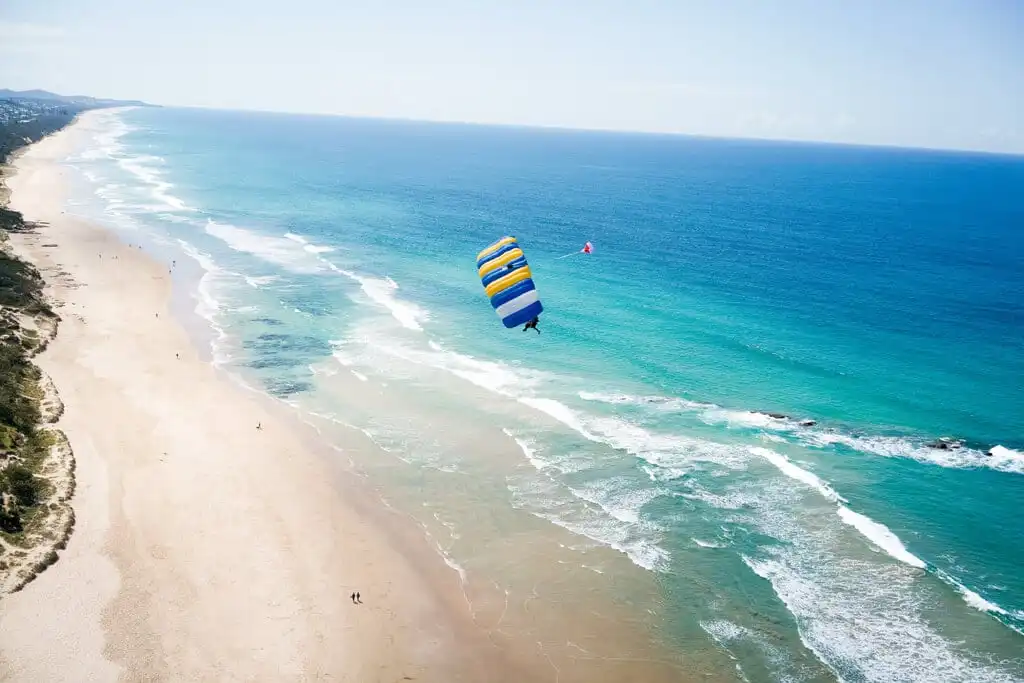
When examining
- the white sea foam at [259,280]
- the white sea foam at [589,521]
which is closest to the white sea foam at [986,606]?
the white sea foam at [589,521]

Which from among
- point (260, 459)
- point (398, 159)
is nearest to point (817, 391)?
point (260, 459)

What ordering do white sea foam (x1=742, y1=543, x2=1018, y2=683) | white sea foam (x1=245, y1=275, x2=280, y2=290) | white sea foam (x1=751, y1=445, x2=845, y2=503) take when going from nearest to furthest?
1. white sea foam (x1=742, y1=543, x2=1018, y2=683)
2. white sea foam (x1=751, y1=445, x2=845, y2=503)
3. white sea foam (x1=245, y1=275, x2=280, y2=290)

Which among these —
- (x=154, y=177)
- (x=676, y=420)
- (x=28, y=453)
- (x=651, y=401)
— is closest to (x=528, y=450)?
(x=676, y=420)

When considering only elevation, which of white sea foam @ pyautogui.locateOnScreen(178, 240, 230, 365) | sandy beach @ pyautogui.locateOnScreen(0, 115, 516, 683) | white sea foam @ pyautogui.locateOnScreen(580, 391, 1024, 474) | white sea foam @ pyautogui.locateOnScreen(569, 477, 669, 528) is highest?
white sea foam @ pyautogui.locateOnScreen(178, 240, 230, 365)

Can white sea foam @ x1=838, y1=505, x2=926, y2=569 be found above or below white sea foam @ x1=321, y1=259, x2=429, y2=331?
below

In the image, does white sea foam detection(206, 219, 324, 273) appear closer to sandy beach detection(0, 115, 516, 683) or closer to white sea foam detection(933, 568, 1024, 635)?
sandy beach detection(0, 115, 516, 683)

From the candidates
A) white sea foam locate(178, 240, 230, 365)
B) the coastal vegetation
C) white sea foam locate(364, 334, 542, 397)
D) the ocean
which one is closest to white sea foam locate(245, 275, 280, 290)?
the ocean

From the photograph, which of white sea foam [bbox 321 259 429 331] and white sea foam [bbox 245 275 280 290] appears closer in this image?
white sea foam [bbox 321 259 429 331]
